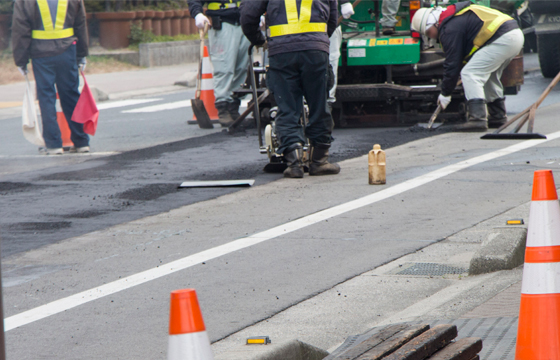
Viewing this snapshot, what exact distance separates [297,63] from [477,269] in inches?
137

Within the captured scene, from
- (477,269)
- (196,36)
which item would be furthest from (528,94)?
(196,36)

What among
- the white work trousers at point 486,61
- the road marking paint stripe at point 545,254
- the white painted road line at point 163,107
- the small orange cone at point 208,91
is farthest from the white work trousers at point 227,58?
the road marking paint stripe at point 545,254

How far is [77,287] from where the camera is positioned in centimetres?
476

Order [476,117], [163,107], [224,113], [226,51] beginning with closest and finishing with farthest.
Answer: [476,117] → [226,51] → [224,113] → [163,107]

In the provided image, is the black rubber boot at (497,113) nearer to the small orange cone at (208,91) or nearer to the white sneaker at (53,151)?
the small orange cone at (208,91)

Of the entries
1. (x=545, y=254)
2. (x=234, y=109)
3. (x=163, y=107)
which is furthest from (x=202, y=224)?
(x=163, y=107)

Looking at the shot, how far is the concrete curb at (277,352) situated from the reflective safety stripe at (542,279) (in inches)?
33.8

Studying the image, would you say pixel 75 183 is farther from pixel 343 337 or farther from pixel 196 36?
pixel 196 36

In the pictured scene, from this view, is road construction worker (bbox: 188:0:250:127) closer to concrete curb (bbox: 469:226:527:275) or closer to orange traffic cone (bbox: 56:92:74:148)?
orange traffic cone (bbox: 56:92:74:148)

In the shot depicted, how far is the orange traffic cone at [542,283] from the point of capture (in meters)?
3.07

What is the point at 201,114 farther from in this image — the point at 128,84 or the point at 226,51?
the point at 128,84

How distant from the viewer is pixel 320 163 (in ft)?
26.2

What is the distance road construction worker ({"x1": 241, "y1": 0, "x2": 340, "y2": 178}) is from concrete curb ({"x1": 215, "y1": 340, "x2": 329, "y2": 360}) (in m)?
4.41

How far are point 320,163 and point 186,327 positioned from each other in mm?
5727
